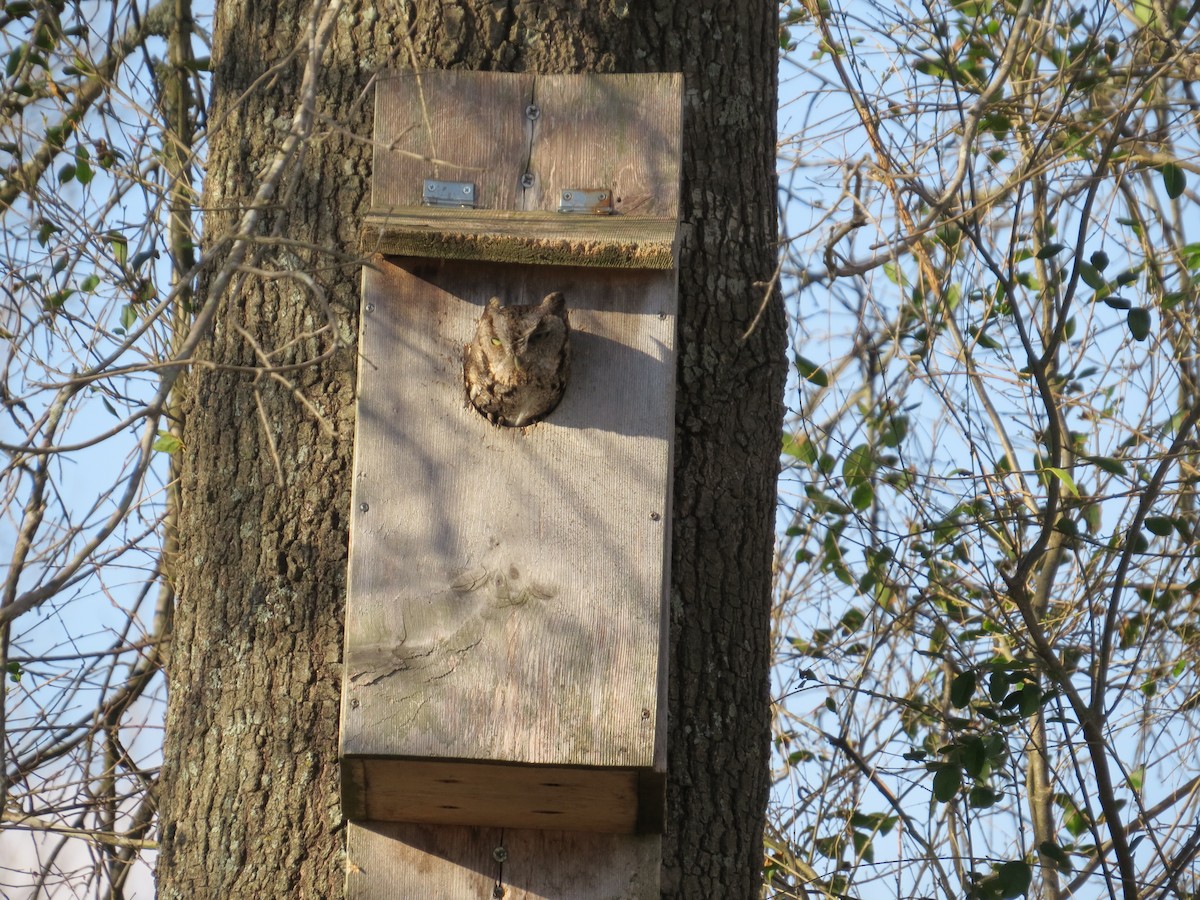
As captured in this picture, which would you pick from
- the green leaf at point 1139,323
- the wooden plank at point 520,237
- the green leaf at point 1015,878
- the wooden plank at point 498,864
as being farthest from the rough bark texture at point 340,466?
the green leaf at point 1139,323

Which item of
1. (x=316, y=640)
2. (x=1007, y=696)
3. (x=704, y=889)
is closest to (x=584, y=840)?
(x=704, y=889)

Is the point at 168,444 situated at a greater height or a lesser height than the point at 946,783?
greater

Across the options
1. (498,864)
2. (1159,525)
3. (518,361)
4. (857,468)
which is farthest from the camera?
(857,468)

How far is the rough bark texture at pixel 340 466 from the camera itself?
1.94 metres

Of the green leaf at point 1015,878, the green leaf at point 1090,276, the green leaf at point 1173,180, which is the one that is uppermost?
the green leaf at point 1173,180

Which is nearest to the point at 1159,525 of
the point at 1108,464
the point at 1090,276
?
the point at 1108,464

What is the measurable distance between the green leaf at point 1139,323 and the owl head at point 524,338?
1.69 m

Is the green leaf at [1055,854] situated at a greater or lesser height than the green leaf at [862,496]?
lesser

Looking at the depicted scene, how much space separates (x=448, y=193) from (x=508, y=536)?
1.68 feet

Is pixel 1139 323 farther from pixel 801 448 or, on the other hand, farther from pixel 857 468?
pixel 801 448

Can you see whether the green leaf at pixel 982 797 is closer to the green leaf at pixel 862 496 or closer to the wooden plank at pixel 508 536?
the green leaf at pixel 862 496

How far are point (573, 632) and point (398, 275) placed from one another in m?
0.58

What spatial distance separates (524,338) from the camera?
1.87 m

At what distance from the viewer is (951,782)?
9.64 ft
